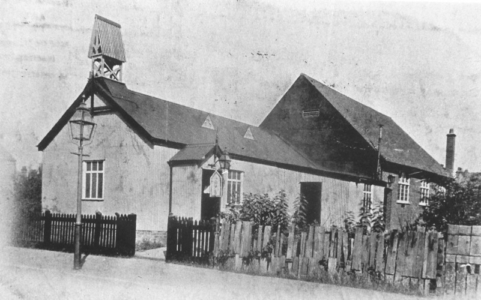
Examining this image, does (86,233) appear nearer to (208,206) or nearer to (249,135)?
(208,206)

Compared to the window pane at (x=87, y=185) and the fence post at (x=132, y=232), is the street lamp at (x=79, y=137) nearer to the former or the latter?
the fence post at (x=132, y=232)

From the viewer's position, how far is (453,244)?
5691 millimetres

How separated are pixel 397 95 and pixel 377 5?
1442 mm

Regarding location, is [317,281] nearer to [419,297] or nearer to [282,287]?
[282,287]

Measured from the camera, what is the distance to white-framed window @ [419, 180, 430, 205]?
6652mm

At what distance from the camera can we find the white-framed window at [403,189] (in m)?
7.18

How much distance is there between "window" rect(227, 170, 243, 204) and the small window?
10.2ft

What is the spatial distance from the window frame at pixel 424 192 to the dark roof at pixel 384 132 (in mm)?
237

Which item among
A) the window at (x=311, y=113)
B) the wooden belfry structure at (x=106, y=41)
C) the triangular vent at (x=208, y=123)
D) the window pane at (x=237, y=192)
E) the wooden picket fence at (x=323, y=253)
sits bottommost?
the wooden picket fence at (x=323, y=253)

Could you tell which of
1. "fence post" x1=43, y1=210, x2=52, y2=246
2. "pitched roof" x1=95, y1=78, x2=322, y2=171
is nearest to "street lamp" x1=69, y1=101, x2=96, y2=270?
"pitched roof" x1=95, y1=78, x2=322, y2=171

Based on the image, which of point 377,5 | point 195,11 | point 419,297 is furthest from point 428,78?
point 195,11

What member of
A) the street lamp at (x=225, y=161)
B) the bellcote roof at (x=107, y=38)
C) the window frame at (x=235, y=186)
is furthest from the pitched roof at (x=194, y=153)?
the bellcote roof at (x=107, y=38)

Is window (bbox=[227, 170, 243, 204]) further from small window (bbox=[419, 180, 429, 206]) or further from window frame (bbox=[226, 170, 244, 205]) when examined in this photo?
small window (bbox=[419, 180, 429, 206])

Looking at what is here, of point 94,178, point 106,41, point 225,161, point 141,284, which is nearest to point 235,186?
point 225,161
